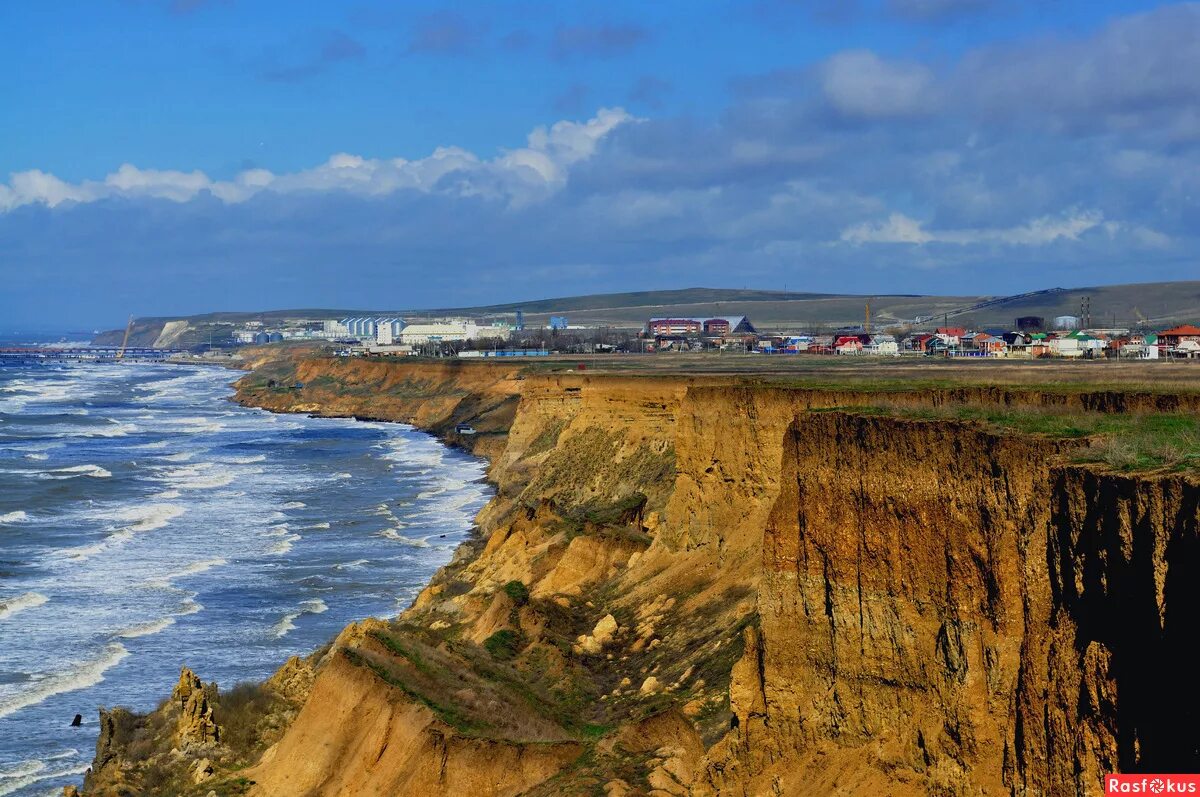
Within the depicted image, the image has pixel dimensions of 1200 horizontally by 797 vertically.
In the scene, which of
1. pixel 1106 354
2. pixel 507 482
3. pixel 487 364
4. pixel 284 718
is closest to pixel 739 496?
pixel 284 718

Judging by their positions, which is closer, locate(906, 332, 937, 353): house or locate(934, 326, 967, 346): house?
locate(934, 326, 967, 346): house

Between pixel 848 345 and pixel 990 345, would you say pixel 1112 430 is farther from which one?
pixel 848 345

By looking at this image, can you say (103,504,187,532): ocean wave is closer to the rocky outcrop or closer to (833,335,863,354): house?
the rocky outcrop

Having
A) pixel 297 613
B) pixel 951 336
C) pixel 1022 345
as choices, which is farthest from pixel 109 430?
pixel 297 613

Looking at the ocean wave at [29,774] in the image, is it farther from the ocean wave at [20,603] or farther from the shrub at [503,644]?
the ocean wave at [20,603]

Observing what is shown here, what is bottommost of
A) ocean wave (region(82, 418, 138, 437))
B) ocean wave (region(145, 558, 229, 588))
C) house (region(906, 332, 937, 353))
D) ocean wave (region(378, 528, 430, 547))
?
ocean wave (region(82, 418, 138, 437))

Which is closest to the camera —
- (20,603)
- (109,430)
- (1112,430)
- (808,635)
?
(1112,430)

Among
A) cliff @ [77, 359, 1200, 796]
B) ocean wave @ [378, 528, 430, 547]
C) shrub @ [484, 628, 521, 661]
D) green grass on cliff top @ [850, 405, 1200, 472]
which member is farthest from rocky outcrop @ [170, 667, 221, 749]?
ocean wave @ [378, 528, 430, 547]
